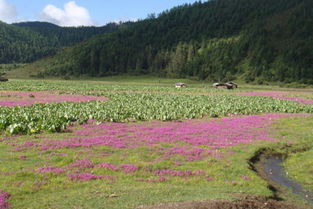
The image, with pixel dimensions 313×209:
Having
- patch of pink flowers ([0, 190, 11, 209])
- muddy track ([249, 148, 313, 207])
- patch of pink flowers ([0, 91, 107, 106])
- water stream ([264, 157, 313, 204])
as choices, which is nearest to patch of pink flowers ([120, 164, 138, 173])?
patch of pink flowers ([0, 190, 11, 209])

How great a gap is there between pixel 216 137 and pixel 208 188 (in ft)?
39.2

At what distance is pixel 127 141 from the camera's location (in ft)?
80.1

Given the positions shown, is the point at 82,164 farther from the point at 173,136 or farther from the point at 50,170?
the point at 173,136

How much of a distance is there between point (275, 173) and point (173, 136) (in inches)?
367

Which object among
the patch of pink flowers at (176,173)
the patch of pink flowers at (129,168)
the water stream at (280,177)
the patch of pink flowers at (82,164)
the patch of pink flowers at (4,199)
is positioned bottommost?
the water stream at (280,177)

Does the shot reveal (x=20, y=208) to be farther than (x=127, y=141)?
A: No

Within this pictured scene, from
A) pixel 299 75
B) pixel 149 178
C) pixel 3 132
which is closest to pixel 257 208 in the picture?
pixel 149 178

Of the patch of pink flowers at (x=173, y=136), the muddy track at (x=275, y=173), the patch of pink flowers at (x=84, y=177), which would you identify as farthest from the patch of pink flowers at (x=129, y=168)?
the muddy track at (x=275, y=173)

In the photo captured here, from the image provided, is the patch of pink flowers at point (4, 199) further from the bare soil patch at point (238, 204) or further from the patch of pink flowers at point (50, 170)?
the bare soil patch at point (238, 204)

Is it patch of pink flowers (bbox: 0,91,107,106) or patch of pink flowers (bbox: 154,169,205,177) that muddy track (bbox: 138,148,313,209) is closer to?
patch of pink flowers (bbox: 154,169,205,177)

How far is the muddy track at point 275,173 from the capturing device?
52.6 ft

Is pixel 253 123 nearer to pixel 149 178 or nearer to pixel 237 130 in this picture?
pixel 237 130

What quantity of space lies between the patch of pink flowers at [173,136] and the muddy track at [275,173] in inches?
94.6

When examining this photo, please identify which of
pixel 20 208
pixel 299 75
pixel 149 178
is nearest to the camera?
pixel 20 208
